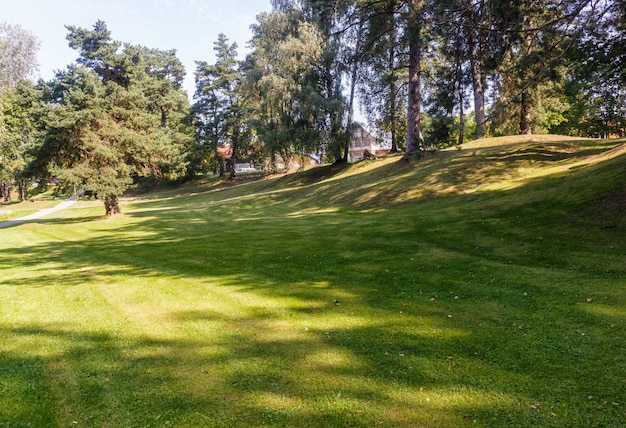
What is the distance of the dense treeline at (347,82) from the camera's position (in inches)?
457

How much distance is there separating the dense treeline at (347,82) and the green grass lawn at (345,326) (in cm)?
448

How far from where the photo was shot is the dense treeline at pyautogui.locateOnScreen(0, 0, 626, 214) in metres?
11.6

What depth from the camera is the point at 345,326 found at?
5461 mm

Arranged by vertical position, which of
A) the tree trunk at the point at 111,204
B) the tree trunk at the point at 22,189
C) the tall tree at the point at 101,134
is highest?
the tall tree at the point at 101,134

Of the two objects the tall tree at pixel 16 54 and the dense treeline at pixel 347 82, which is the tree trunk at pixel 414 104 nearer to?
the dense treeline at pixel 347 82

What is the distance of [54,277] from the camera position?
358 inches

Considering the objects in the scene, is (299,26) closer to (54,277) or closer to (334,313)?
(54,277)

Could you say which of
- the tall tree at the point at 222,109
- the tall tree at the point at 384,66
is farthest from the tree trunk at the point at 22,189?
the tall tree at the point at 384,66

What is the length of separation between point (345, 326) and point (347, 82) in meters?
31.1

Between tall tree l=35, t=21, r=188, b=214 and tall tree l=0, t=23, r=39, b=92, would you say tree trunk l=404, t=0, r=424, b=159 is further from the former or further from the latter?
tall tree l=0, t=23, r=39, b=92

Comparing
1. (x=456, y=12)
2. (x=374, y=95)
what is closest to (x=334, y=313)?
(x=456, y=12)

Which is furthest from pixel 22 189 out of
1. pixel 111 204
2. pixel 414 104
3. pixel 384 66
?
pixel 414 104

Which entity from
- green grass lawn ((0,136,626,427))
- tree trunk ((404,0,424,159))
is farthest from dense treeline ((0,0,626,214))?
green grass lawn ((0,136,626,427))

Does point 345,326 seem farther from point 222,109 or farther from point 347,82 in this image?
point 222,109
